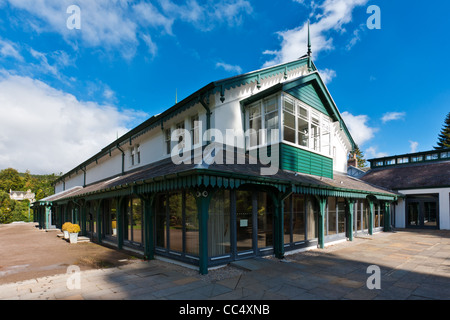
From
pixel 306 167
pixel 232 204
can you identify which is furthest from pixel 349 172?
pixel 232 204

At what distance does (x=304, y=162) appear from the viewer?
34.6ft

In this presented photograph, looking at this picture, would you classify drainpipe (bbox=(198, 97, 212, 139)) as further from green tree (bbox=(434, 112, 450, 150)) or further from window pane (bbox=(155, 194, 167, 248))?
green tree (bbox=(434, 112, 450, 150))

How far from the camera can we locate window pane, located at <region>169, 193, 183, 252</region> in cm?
793

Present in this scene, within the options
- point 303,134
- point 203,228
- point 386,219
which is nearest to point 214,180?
point 203,228

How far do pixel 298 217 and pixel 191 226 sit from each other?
454 cm

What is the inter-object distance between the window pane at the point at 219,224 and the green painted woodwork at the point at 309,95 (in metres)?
5.17

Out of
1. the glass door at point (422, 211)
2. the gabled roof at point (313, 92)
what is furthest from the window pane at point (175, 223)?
the glass door at point (422, 211)

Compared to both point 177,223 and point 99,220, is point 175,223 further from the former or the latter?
point 99,220

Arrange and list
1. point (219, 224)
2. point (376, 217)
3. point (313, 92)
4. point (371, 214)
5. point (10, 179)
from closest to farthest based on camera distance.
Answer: point (219, 224), point (313, 92), point (371, 214), point (376, 217), point (10, 179)

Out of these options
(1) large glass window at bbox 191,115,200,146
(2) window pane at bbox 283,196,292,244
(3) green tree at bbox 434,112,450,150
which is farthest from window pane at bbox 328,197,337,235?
(3) green tree at bbox 434,112,450,150

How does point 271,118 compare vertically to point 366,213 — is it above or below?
above

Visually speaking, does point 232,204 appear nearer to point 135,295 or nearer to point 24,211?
point 135,295

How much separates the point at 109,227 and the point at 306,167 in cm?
1067

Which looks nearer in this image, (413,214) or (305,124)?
(305,124)
